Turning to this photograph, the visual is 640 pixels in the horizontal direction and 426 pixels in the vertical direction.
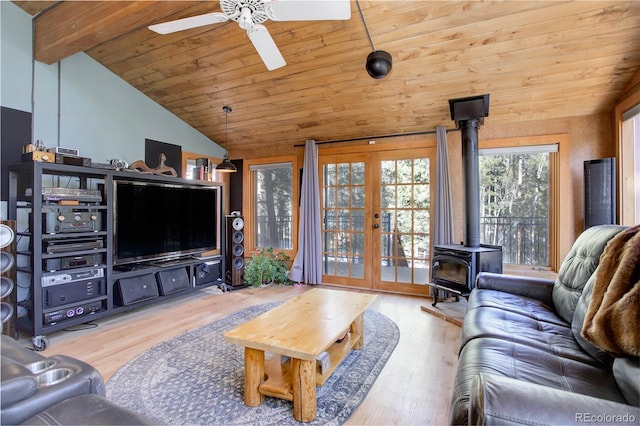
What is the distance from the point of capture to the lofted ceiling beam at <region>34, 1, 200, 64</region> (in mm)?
2441

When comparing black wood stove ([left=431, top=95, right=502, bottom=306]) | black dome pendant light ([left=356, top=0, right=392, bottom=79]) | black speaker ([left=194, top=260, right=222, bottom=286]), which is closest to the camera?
black dome pendant light ([left=356, top=0, right=392, bottom=79])

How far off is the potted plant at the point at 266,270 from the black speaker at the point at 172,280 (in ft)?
3.28

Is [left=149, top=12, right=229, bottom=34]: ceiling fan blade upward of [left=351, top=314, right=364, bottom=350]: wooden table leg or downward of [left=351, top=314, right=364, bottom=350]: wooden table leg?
upward

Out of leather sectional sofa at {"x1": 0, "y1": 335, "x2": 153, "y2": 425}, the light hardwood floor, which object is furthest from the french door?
leather sectional sofa at {"x1": 0, "y1": 335, "x2": 153, "y2": 425}

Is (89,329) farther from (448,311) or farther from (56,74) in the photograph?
(448,311)

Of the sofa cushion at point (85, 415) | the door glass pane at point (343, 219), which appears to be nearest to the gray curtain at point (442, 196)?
the door glass pane at point (343, 219)

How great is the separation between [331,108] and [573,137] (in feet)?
9.04

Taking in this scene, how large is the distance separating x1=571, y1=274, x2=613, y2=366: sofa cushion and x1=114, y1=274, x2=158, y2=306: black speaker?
3.60m

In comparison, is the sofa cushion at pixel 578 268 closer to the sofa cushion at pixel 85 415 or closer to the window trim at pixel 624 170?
the window trim at pixel 624 170

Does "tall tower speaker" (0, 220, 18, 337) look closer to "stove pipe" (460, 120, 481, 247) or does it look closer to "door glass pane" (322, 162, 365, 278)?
"door glass pane" (322, 162, 365, 278)

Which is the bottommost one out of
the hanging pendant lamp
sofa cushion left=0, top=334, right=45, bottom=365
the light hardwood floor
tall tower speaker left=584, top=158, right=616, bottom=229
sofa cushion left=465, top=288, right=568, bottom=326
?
the light hardwood floor

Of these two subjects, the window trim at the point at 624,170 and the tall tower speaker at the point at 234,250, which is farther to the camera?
the tall tower speaker at the point at 234,250

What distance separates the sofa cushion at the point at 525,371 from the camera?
46.6 inches

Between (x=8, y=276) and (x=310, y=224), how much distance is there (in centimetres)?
322
